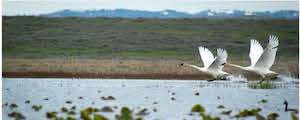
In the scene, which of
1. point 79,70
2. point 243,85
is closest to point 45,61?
point 79,70

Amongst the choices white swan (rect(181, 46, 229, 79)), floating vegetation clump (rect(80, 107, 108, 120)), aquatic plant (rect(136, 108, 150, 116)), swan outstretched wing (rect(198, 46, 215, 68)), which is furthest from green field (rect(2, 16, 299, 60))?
floating vegetation clump (rect(80, 107, 108, 120))

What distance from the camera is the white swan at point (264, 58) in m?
20.1

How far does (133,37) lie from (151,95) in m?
14.0

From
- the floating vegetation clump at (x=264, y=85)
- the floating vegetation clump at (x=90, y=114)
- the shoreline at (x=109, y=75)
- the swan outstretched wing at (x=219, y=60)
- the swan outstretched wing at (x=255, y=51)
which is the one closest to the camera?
the floating vegetation clump at (x=90, y=114)

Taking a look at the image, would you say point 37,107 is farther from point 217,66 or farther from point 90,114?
point 217,66

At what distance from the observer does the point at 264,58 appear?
20.9m

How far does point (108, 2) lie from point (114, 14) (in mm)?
4020

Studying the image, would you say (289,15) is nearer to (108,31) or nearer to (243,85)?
(243,85)

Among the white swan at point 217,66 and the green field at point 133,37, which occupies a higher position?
the green field at point 133,37

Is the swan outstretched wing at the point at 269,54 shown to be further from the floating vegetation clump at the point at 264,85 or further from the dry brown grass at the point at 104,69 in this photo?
the dry brown grass at the point at 104,69

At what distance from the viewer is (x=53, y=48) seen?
3162 cm

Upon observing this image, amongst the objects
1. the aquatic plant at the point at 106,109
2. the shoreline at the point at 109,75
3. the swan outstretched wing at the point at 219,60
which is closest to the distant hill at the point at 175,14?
the swan outstretched wing at the point at 219,60

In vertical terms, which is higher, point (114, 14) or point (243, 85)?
point (114, 14)

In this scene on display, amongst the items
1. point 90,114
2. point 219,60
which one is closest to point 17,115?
point 90,114
